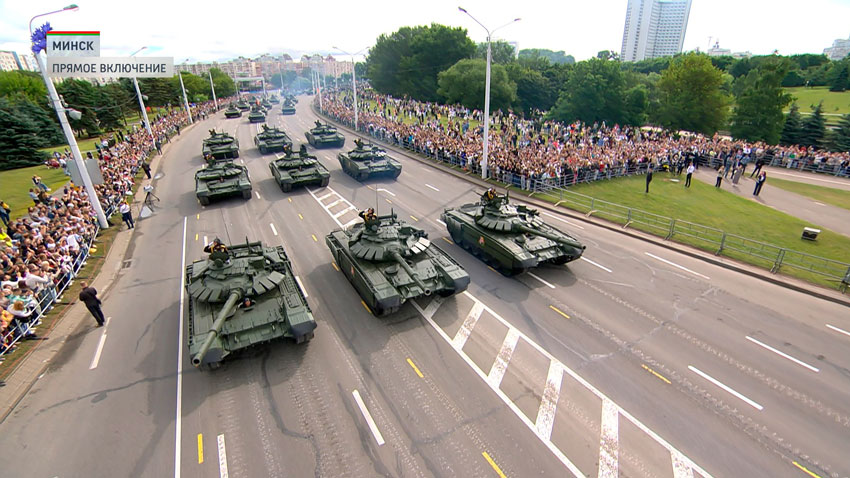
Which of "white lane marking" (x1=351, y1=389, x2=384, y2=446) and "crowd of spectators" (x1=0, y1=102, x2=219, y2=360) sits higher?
"crowd of spectators" (x1=0, y1=102, x2=219, y2=360)

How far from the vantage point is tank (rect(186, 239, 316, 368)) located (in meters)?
11.3

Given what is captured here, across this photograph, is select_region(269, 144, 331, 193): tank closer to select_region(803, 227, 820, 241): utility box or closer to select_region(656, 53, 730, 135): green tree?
select_region(803, 227, 820, 241): utility box

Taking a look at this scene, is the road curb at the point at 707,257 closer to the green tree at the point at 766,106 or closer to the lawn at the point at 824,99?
the green tree at the point at 766,106

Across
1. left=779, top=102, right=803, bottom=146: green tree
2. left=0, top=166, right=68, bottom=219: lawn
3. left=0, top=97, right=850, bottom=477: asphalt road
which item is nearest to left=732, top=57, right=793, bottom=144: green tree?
left=779, top=102, right=803, bottom=146: green tree

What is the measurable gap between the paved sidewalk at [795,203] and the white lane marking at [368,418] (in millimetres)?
27420

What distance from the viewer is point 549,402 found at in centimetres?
1086

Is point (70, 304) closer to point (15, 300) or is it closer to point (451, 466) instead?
point (15, 300)

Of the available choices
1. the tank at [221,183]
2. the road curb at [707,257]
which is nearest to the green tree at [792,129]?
the road curb at [707,257]

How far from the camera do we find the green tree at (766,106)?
140 feet

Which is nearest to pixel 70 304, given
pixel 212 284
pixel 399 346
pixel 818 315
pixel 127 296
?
pixel 127 296

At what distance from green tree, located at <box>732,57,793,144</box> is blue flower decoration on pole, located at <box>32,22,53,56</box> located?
192 ft

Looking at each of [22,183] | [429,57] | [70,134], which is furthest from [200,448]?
[429,57]

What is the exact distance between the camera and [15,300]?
1291 cm

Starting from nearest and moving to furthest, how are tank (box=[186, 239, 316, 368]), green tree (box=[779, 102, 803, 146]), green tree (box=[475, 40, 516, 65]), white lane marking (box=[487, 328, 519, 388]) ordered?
tank (box=[186, 239, 316, 368])
white lane marking (box=[487, 328, 519, 388])
green tree (box=[779, 102, 803, 146])
green tree (box=[475, 40, 516, 65])
